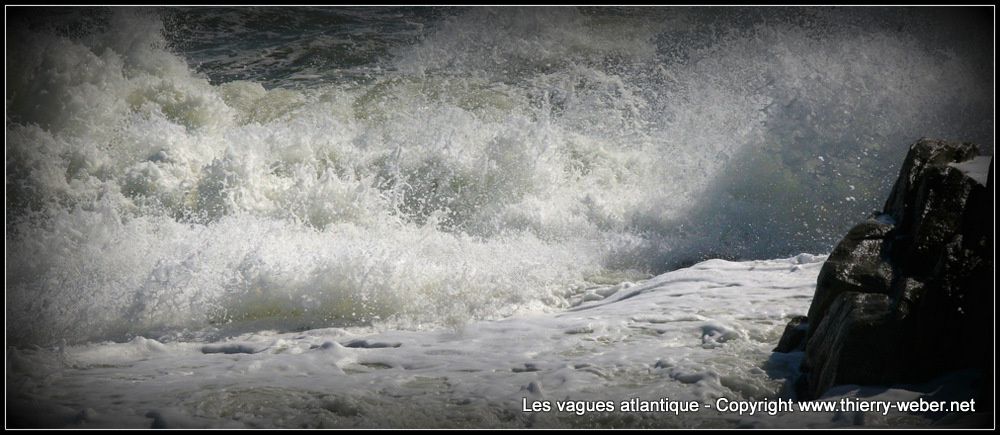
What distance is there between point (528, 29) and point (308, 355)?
30.4 feet

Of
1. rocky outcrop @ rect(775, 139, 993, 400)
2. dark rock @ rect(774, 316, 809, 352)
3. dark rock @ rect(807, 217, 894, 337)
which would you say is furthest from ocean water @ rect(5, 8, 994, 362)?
rocky outcrop @ rect(775, 139, 993, 400)

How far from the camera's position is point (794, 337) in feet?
13.0

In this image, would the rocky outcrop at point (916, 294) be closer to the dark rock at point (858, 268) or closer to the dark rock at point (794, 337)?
the dark rock at point (858, 268)

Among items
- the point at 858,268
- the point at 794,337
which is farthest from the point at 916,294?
the point at 794,337

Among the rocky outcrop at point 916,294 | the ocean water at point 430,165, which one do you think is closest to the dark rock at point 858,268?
the rocky outcrop at point 916,294

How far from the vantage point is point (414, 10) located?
14.8 metres

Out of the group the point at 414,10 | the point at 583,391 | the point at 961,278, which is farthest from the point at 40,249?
the point at 414,10

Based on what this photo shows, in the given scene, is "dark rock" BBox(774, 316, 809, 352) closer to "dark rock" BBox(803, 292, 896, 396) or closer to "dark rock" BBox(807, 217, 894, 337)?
"dark rock" BBox(807, 217, 894, 337)

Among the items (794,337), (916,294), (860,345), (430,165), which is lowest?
(794,337)

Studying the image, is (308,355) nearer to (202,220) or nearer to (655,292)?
(655,292)

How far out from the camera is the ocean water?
548cm

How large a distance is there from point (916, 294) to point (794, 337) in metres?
0.79

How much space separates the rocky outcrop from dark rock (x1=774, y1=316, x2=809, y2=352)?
162mm

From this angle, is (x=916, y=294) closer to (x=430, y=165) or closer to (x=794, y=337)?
(x=794, y=337)
